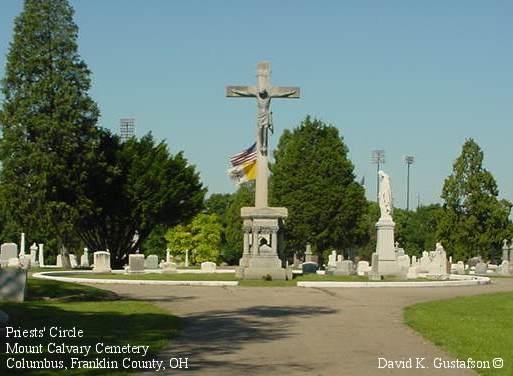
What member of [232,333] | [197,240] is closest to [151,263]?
[197,240]

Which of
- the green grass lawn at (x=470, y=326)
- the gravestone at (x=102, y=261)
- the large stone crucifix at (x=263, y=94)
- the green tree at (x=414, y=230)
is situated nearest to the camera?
the green grass lawn at (x=470, y=326)

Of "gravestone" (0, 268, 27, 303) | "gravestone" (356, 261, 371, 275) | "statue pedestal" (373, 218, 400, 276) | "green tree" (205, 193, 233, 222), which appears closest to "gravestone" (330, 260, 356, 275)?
"gravestone" (356, 261, 371, 275)

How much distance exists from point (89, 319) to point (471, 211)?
181 ft

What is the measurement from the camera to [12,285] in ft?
60.1

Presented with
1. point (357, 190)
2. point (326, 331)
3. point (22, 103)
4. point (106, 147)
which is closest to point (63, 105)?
point (22, 103)

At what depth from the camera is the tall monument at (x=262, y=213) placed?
31703 millimetres

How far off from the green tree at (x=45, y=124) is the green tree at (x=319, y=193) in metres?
19.5

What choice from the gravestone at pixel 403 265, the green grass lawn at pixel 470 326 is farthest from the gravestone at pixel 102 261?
the green grass lawn at pixel 470 326

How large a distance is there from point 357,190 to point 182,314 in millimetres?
46609

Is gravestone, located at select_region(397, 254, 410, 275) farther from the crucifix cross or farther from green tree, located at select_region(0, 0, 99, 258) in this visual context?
green tree, located at select_region(0, 0, 99, 258)

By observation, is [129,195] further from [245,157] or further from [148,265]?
[245,157]

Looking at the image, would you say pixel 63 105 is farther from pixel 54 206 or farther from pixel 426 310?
pixel 426 310

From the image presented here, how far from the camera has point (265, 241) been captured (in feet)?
106

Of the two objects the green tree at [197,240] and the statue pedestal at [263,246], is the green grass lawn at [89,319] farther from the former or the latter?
the green tree at [197,240]
